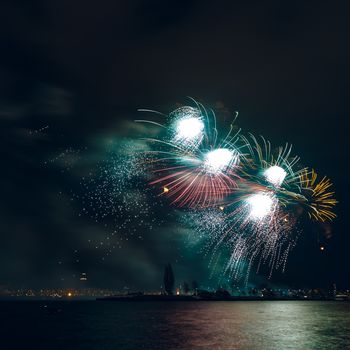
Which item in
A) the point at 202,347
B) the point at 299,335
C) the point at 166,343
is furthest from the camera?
the point at 299,335

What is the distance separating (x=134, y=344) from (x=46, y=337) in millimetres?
20781

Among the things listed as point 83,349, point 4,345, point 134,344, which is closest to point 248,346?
point 134,344

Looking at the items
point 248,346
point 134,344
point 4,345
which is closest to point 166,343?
point 134,344

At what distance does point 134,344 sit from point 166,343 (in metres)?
5.01

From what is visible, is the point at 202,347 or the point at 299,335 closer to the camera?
the point at 202,347

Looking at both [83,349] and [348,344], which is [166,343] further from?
[348,344]

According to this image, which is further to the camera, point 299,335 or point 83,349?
point 299,335

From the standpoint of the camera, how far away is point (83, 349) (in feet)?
201

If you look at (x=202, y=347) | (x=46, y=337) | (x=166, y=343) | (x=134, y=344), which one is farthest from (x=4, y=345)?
(x=202, y=347)

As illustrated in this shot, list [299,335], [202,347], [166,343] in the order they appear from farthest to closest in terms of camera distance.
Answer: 1. [299,335]
2. [166,343]
3. [202,347]

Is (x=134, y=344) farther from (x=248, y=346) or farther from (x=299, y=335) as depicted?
(x=299, y=335)

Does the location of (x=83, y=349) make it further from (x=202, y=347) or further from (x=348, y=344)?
(x=348, y=344)

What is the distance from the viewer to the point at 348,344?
208 ft

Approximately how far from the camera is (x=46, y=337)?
265 feet
